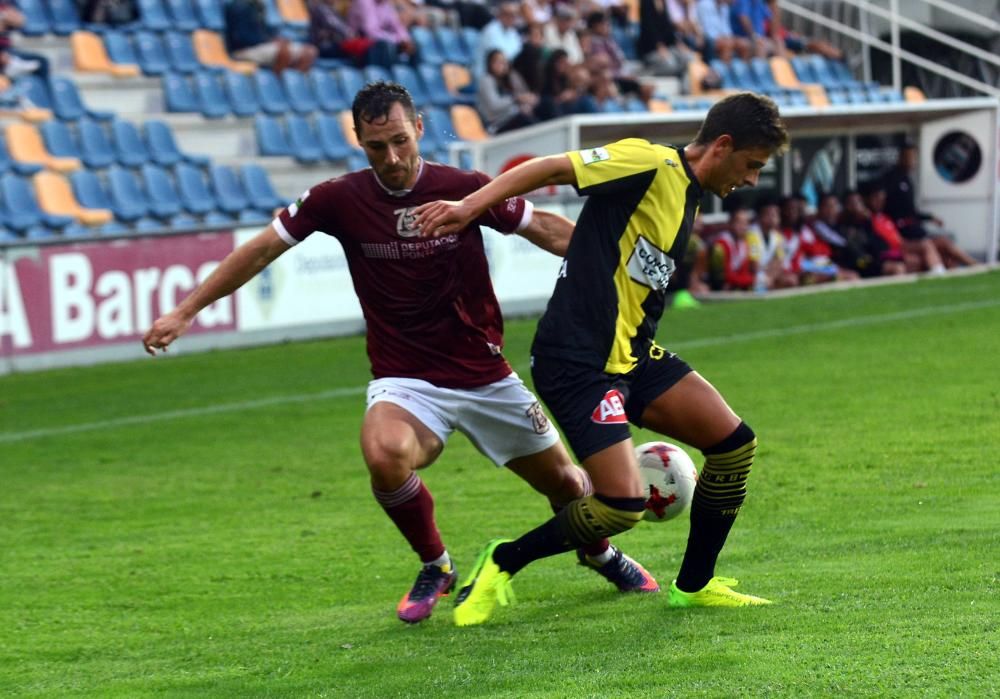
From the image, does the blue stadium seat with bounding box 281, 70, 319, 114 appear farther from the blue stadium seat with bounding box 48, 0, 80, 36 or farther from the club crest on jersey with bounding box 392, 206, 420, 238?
the club crest on jersey with bounding box 392, 206, 420, 238

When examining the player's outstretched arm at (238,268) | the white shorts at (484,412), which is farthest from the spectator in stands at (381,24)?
the white shorts at (484,412)

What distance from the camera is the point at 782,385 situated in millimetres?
12469

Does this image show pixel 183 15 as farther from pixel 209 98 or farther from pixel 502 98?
pixel 502 98

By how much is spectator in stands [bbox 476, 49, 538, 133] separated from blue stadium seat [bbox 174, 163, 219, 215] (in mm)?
3996

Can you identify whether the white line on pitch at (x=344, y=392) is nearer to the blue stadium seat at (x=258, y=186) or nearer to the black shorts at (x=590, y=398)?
the blue stadium seat at (x=258, y=186)

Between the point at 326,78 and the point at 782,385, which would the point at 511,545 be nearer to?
the point at 782,385

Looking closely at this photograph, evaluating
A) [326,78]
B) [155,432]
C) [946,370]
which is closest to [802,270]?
[326,78]

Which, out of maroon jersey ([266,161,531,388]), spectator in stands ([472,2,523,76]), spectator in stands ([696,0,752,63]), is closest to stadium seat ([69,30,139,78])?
spectator in stands ([472,2,523,76])

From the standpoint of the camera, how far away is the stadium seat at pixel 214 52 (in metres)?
20.9

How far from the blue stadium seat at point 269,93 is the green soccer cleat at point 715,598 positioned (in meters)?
15.6

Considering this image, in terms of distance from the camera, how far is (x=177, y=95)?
65.2 feet

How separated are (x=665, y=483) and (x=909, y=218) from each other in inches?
680

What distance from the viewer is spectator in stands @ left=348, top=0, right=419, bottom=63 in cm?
2169

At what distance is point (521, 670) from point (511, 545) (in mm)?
908
